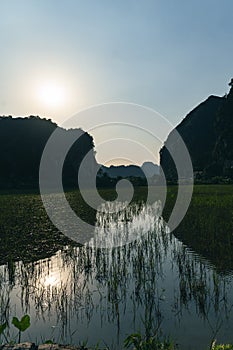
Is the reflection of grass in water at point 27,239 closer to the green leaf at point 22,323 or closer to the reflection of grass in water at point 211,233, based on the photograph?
the reflection of grass in water at point 211,233

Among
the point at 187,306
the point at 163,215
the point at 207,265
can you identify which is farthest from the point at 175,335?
the point at 163,215

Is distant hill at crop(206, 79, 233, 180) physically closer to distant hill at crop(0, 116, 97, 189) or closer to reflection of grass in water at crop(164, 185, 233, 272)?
distant hill at crop(0, 116, 97, 189)

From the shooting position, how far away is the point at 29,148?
10831cm

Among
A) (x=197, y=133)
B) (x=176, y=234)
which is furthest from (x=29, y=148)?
(x=176, y=234)

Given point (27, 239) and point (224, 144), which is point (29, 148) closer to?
point (224, 144)

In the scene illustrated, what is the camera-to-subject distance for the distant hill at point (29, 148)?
93.9m

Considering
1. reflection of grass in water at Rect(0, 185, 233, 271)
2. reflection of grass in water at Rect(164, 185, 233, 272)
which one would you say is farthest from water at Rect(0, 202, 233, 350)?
reflection of grass in water at Rect(0, 185, 233, 271)

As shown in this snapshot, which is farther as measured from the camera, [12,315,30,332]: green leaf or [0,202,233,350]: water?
[0,202,233,350]: water

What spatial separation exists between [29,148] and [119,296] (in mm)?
106948

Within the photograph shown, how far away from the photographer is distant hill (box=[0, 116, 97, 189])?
308 feet

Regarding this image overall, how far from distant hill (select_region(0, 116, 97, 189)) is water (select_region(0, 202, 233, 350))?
7745 centimetres

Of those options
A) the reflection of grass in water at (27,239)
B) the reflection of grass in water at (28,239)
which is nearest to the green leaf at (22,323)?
the reflection of grass in water at (28,239)

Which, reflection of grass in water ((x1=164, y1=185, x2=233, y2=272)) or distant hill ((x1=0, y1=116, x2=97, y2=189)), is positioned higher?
distant hill ((x1=0, y1=116, x2=97, y2=189))

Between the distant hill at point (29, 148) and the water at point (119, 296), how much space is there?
254 feet
